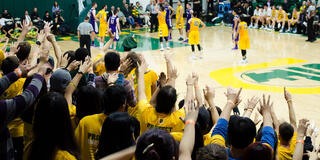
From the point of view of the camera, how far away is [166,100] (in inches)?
121

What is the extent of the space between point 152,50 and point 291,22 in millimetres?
8399

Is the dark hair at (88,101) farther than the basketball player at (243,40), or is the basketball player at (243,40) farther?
the basketball player at (243,40)

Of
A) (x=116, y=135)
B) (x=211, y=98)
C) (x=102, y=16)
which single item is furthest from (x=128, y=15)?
(x=116, y=135)

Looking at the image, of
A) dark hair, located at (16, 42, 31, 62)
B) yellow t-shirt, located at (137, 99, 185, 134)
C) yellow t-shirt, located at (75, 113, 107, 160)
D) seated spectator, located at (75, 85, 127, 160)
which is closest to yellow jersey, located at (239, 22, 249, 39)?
dark hair, located at (16, 42, 31, 62)

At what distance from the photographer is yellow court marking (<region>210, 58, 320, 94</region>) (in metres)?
8.29

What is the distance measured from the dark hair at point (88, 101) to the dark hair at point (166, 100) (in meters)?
0.59

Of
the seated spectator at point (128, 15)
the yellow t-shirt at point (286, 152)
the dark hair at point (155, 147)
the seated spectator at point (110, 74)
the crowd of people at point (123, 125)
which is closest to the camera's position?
the dark hair at point (155, 147)

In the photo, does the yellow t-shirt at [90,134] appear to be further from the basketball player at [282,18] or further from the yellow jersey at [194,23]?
the basketball player at [282,18]

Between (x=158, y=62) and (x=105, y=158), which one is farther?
(x=158, y=62)

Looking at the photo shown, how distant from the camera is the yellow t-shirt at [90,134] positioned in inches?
113

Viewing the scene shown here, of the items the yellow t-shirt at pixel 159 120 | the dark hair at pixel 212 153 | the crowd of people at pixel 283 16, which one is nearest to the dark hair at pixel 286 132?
the yellow t-shirt at pixel 159 120

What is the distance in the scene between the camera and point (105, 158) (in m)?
2.29

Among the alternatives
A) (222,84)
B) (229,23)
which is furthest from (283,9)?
(222,84)

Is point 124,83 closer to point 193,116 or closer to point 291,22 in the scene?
point 193,116
